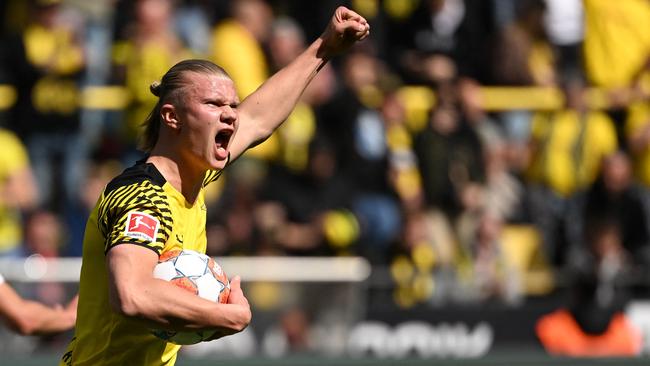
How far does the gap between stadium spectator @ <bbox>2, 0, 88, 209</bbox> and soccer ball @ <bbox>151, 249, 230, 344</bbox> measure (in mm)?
6860

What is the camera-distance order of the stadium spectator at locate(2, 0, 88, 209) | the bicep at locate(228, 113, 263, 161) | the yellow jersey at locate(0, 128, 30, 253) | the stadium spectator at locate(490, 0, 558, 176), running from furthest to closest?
the stadium spectator at locate(490, 0, 558, 176) → the stadium spectator at locate(2, 0, 88, 209) → the yellow jersey at locate(0, 128, 30, 253) → the bicep at locate(228, 113, 263, 161)

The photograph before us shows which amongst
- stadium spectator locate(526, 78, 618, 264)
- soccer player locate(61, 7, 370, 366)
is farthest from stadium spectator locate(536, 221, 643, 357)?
soccer player locate(61, 7, 370, 366)

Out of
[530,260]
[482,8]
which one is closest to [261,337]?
[530,260]

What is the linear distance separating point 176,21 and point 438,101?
2475mm

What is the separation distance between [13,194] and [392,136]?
3237mm

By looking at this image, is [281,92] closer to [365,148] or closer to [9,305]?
[9,305]

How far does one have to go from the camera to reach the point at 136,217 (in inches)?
162

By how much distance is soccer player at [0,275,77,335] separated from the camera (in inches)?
208

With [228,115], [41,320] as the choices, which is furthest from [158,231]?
[41,320]

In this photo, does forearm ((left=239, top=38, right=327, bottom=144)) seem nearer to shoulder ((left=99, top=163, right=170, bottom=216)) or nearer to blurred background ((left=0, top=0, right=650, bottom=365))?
shoulder ((left=99, top=163, right=170, bottom=216))

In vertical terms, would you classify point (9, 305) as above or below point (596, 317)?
above

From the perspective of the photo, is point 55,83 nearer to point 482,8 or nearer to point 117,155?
point 117,155

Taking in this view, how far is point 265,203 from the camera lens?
417 inches

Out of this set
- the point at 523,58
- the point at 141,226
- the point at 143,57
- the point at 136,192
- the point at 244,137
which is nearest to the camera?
the point at 141,226
